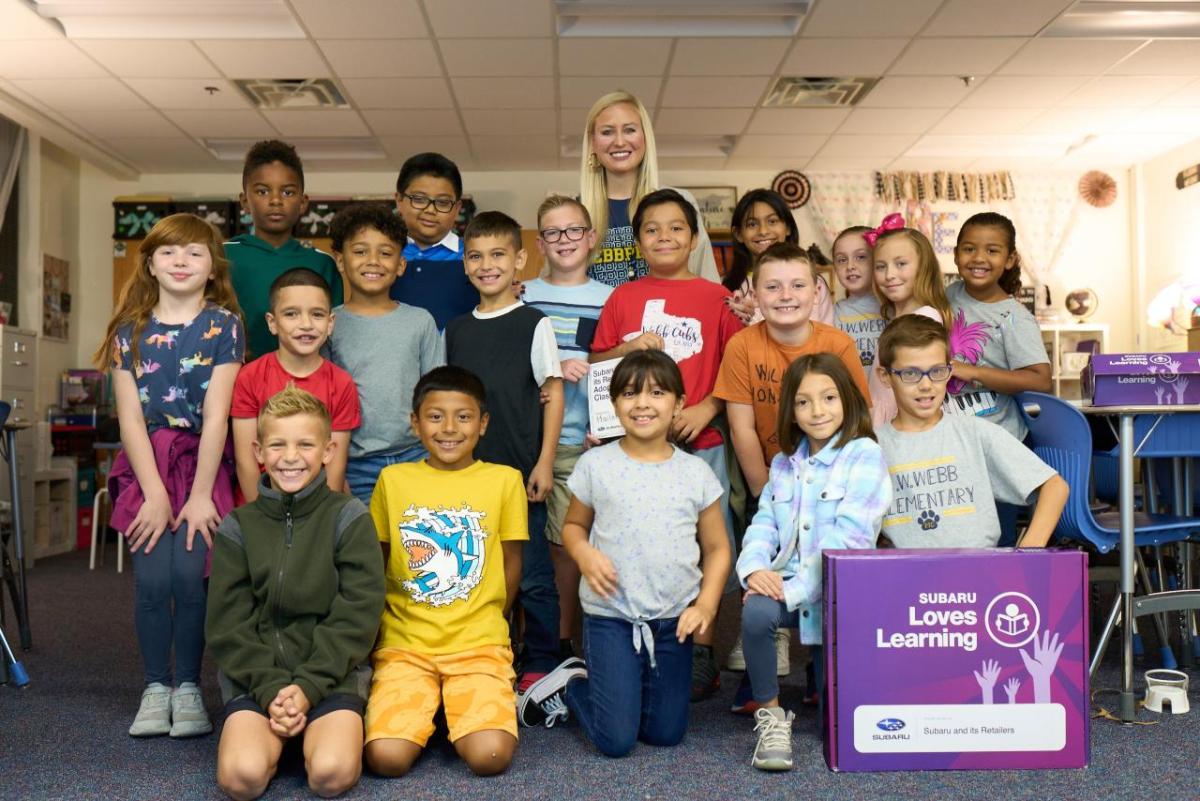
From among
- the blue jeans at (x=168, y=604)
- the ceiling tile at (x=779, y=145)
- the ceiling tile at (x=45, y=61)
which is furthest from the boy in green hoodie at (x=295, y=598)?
the ceiling tile at (x=779, y=145)

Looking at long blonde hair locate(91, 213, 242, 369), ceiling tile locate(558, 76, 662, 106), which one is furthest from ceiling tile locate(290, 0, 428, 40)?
long blonde hair locate(91, 213, 242, 369)

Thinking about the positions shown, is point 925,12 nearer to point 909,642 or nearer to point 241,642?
point 909,642

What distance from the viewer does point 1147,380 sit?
2.37m

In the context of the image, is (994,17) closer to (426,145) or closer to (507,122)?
(507,122)

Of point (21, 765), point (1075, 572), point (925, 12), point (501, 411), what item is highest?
point (925, 12)

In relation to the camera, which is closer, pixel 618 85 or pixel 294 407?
pixel 294 407

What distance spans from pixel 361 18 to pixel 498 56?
794 mm

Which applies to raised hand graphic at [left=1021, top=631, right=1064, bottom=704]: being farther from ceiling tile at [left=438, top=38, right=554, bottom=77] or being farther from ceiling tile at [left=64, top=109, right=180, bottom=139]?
ceiling tile at [left=64, top=109, right=180, bottom=139]

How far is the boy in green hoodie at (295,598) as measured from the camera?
1820 millimetres

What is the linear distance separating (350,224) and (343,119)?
4.06m

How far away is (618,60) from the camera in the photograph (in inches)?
203

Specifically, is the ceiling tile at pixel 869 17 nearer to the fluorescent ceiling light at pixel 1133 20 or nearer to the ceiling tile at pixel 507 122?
the fluorescent ceiling light at pixel 1133 20

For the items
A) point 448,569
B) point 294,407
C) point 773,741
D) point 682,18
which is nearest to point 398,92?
point 682,18

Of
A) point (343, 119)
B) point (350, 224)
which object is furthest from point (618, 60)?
point (350, 224)
